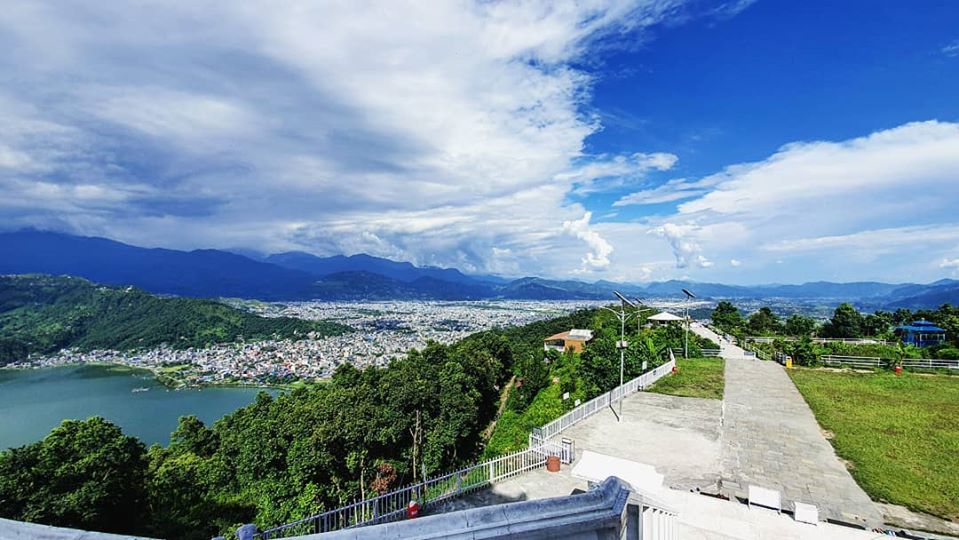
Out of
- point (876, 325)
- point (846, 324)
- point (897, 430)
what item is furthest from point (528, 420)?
point (876, 325)

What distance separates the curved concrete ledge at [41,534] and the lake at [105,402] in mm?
53336

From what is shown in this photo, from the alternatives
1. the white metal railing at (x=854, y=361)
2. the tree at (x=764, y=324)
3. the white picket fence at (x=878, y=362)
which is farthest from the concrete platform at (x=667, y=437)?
the tree at (x=764, y=324)

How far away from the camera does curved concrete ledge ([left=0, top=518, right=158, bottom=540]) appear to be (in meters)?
1.68

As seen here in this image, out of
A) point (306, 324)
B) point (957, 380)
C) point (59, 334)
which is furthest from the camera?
point (306, 324)

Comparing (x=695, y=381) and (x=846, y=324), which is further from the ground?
(x=846, y=324)

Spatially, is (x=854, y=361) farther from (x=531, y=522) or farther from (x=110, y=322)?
(x=110, y=322)

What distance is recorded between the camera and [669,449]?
12.0 m

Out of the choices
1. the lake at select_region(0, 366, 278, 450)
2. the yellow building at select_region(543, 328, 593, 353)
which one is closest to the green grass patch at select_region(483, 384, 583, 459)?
the yellow building at select_region(543, 328, 593, 353)

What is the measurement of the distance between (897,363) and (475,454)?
2464cm

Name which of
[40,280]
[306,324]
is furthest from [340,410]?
[40,280]

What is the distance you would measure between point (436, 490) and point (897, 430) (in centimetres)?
1484

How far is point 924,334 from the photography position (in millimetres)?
31625

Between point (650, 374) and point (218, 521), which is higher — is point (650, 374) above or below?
above

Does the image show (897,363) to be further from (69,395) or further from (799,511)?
(69,395)
